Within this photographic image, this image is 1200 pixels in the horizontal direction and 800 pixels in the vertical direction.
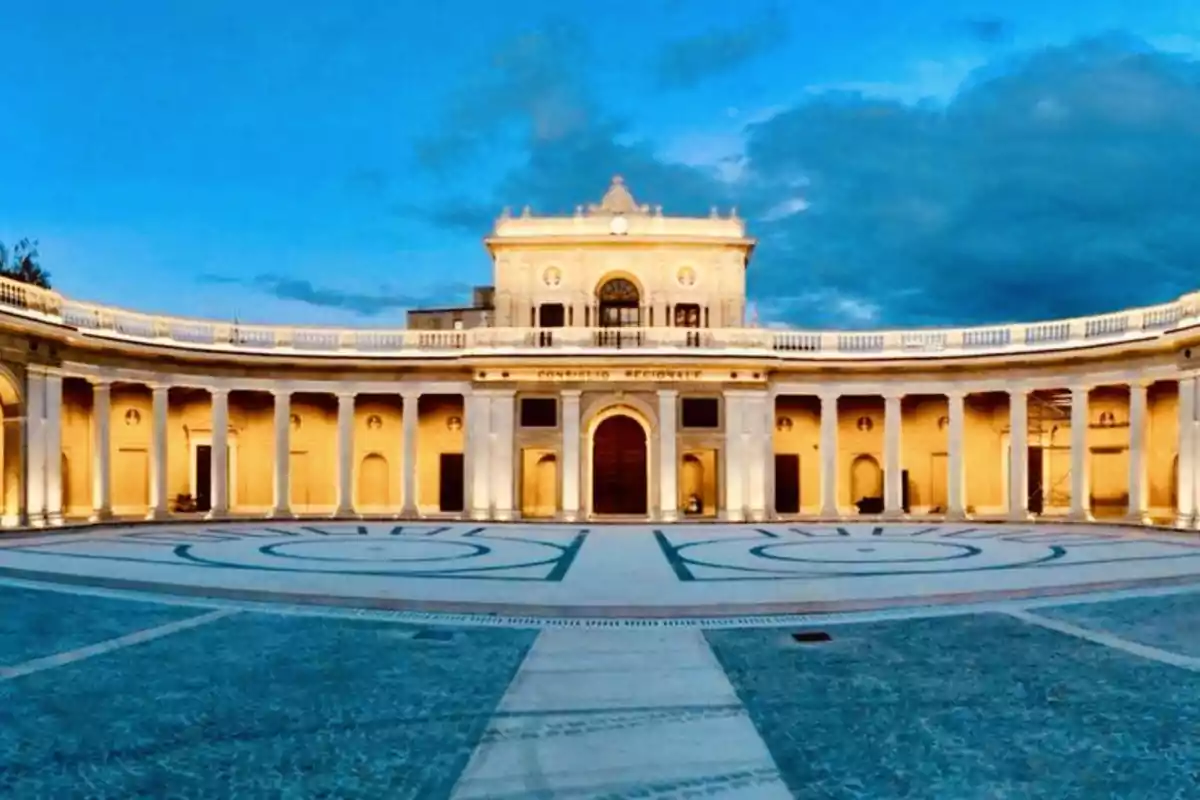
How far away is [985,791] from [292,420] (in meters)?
41.0

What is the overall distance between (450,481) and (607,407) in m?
10.1

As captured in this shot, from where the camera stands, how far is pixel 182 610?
1515cm

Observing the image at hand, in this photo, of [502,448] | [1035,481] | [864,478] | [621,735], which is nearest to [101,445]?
[502,448]

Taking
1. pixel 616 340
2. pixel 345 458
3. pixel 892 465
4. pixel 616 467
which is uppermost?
pixel 616 340

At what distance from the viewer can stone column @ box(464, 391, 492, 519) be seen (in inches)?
1538

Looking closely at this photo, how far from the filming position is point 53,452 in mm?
31297

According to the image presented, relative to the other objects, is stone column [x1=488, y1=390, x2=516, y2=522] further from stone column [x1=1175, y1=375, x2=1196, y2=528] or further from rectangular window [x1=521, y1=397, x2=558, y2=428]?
stone column [x1=1175, y1=375, x2=1196, y2=528]

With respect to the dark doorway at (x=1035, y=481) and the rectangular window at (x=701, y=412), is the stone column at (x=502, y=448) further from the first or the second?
the dark doorway at (x=1035, y=481)

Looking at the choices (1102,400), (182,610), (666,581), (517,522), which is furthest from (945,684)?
(1102,400)

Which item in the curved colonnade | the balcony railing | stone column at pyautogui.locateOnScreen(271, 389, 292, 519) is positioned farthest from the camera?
stone column at pyautogui.locateOnScreen(271, 389, 292, 519)

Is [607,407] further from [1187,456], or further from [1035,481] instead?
[1187,456]

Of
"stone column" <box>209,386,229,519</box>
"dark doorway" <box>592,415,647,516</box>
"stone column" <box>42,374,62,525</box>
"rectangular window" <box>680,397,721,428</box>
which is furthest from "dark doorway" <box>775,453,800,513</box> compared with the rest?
"stone column" <box>42,374,62,525</box>

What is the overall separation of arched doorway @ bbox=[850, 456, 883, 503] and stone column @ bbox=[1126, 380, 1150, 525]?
11889 mm

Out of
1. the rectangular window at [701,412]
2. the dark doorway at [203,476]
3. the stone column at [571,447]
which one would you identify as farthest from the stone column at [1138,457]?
the dark doorway at [203,476]
